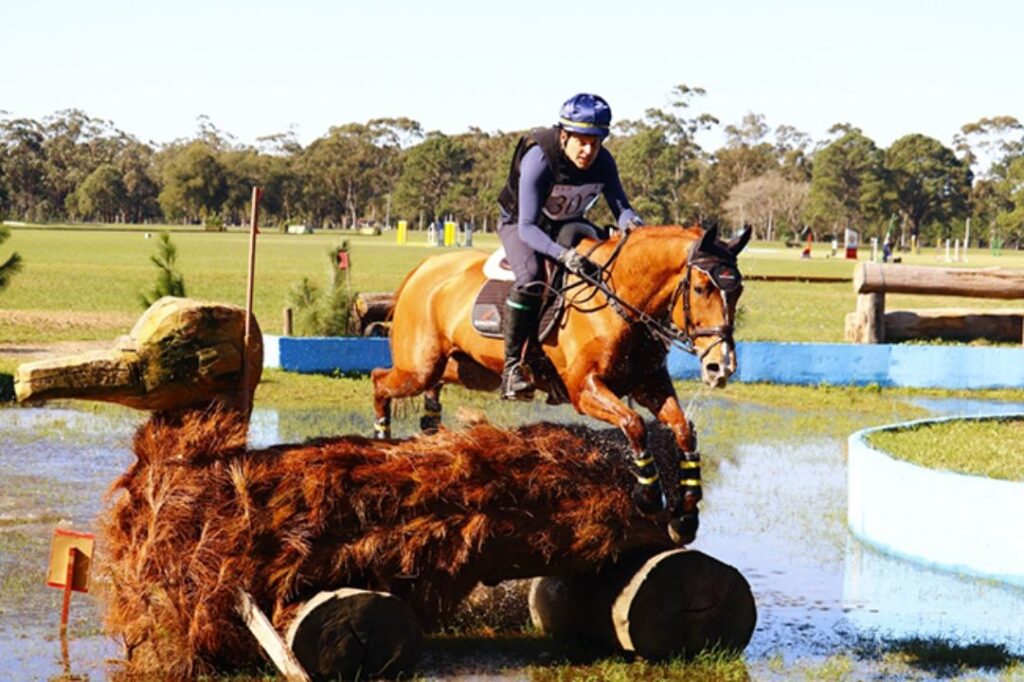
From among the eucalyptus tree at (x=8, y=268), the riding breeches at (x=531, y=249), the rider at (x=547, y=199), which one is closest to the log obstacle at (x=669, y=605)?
the rider at (x=547, y=199)

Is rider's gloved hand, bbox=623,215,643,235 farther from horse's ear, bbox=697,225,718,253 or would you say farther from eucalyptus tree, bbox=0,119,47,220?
eucalyptus tree, bbox=0,119,47,220

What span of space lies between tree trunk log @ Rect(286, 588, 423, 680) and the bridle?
6.61 feet

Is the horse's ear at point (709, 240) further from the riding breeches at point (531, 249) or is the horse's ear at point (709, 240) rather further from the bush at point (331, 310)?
the bush at point (331, 310)

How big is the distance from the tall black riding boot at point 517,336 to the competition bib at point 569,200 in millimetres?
557

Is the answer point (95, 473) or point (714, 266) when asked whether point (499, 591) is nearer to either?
point (714, 266)

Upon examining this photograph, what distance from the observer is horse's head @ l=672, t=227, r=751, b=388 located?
25.9 feet

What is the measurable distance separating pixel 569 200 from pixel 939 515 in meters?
3.66

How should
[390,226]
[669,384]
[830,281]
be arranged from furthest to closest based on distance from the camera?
[390,226], [830,281], [669,384]

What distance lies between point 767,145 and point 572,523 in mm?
137286

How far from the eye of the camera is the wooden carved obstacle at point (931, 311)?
2173 cm

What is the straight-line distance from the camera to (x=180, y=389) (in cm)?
757

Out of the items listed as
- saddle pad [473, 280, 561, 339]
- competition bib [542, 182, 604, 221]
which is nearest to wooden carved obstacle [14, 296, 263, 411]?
saddle pad [473, 280, 561, 339]

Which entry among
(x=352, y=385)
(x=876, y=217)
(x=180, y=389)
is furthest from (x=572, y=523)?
(x=876, y=217)

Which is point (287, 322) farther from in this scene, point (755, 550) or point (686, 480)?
point (686, 480)
